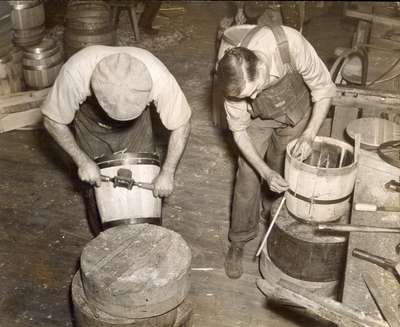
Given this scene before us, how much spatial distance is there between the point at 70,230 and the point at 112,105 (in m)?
2.07

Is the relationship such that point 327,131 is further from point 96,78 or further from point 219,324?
point 96,78

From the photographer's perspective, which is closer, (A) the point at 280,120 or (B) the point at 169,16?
(A) the point at 280,120

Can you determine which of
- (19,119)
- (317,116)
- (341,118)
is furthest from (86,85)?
(19,119)

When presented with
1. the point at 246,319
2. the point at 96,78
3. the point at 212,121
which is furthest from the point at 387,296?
the point at 212,121

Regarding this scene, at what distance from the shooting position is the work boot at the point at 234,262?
4.62 metres

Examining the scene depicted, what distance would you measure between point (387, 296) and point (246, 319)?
1.39 metres

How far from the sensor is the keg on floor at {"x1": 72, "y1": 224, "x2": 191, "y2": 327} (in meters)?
3.09

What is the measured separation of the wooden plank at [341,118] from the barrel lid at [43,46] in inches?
162

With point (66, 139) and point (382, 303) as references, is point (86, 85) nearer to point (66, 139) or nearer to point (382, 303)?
point (66, 139)

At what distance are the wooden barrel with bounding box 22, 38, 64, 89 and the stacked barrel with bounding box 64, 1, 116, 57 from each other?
56 cm

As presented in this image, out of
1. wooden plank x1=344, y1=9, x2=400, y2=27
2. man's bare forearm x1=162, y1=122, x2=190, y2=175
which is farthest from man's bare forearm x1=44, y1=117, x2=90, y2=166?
wooden plank x1=344, y1=9, x2=400, y2=27

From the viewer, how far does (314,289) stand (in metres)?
4.11

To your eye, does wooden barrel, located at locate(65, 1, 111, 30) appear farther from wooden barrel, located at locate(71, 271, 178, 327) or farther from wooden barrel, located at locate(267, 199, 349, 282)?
wooden barrel, located at locate(71, 271, 178, 327)

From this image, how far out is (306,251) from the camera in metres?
3.97
